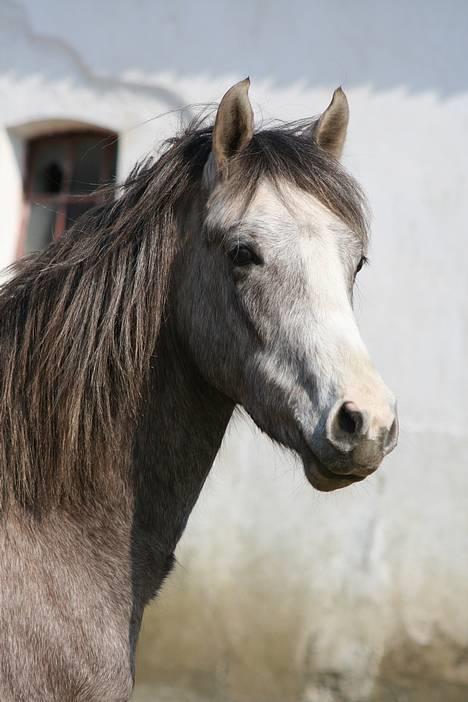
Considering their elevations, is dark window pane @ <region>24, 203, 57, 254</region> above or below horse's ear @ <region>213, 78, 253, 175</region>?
below

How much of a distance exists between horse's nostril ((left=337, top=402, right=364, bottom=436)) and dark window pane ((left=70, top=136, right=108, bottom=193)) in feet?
15.5

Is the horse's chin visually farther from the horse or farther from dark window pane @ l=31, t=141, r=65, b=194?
dark window pane @ l=31, t=141, r=65, b=194

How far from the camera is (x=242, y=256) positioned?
2471 millimetres

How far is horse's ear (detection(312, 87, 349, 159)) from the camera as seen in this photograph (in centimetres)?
283

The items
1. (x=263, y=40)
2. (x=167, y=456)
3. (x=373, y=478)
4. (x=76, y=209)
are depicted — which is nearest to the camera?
(x=167, y=456)

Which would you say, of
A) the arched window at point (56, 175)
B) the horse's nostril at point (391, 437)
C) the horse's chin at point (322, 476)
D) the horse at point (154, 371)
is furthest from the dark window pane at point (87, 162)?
the horse's nostril at point (391, 437)

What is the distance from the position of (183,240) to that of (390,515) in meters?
3.56

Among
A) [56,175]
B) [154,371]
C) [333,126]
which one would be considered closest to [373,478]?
[56,175]

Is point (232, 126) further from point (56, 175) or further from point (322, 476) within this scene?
→ point (56, 175)

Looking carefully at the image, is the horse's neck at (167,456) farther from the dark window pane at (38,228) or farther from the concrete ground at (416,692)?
the dark window pane at (38,228)

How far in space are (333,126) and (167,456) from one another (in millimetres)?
1142

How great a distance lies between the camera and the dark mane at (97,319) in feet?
8.07

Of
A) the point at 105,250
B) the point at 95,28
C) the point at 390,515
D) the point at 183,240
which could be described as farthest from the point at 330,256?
the point at 95,28

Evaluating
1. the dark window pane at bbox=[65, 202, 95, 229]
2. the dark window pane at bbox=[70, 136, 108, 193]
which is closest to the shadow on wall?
the dark window pane at bbox=[70, 136, 108, 193]
